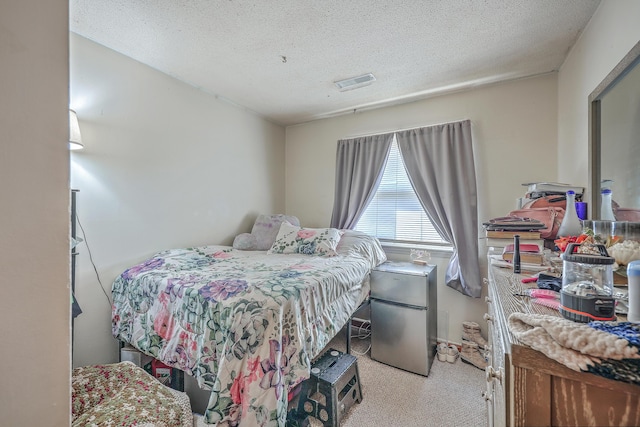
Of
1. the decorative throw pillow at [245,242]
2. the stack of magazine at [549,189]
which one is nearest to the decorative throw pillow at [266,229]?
the decorative throw pillow at [245,242]

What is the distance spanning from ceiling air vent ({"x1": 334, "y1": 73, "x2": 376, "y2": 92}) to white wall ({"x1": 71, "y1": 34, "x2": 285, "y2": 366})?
1.24 meters

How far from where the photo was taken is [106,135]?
196cm

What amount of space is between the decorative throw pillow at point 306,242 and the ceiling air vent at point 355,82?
1413 millimetres

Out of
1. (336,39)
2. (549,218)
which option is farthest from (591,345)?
(336,39)

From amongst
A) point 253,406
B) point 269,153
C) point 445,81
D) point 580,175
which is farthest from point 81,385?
point 445,81

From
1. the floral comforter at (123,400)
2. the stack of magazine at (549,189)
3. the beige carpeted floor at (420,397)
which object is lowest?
the beige carpeted floor at (420,397)

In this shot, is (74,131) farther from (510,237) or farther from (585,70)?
(585,70)

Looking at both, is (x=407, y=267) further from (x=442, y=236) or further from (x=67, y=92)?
(x=67, y=92)

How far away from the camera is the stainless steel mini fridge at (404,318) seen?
2.10m

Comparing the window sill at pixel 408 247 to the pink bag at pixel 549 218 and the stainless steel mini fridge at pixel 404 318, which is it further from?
the pink bag at pixel 549 218

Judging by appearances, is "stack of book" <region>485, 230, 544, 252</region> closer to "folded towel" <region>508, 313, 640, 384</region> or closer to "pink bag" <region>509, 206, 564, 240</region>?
"pink bag" <region>509, 206, 564, 240</region>

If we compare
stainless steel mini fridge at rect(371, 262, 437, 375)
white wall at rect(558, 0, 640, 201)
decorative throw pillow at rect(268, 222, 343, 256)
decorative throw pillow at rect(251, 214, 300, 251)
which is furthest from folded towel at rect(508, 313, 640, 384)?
decorative throw pillow at rect(251, 214, 300, 251)

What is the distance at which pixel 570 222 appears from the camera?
52.9 inches

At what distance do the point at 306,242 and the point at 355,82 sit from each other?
1.58 m
